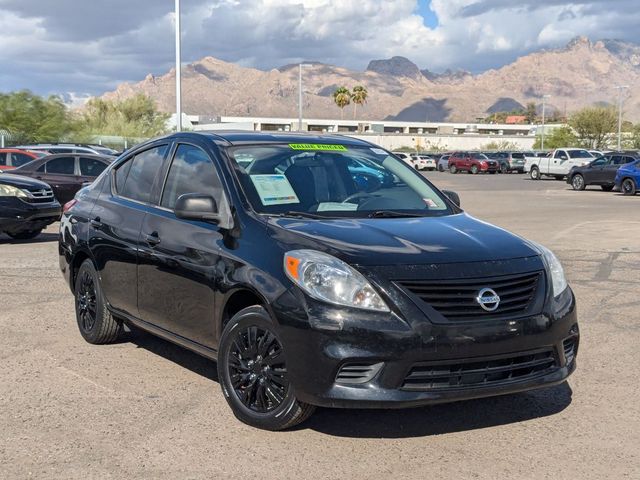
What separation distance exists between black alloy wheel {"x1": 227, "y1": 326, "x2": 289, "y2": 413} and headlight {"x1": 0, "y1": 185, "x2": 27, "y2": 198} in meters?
9.70

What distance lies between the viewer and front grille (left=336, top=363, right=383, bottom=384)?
14.4ft

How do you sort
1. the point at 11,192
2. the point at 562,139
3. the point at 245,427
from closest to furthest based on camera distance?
the point at 245,427, the point at 11,192, the point at 562,139

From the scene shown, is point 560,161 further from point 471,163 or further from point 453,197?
point 453,197

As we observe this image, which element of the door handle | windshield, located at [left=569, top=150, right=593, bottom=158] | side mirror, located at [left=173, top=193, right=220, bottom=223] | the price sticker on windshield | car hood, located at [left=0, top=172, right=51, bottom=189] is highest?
the price sticker on windshield

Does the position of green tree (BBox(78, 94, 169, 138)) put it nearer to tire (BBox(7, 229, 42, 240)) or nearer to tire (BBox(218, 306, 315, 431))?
tire (BBox(7, 229, 42, 240))

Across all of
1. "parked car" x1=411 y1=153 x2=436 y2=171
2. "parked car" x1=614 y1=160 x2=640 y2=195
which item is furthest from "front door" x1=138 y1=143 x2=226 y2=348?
"parked car" x1=411 y1=153 x2=436 y2=171

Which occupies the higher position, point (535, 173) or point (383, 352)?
point (383, 352)

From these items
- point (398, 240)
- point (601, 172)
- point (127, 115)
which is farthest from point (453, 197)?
point (127, 115)

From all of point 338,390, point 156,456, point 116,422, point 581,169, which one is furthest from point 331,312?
point 581,169

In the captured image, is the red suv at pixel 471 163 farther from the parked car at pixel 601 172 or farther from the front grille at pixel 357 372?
the front grille at pixel 357 372

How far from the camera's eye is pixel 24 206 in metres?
13.5

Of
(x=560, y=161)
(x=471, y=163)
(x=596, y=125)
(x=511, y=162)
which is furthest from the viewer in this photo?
(x=596, y=125)

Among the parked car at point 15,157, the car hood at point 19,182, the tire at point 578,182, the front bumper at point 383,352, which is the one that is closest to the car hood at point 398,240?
the front bumper at point 383,352

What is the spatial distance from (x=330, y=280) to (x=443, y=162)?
216 feet
